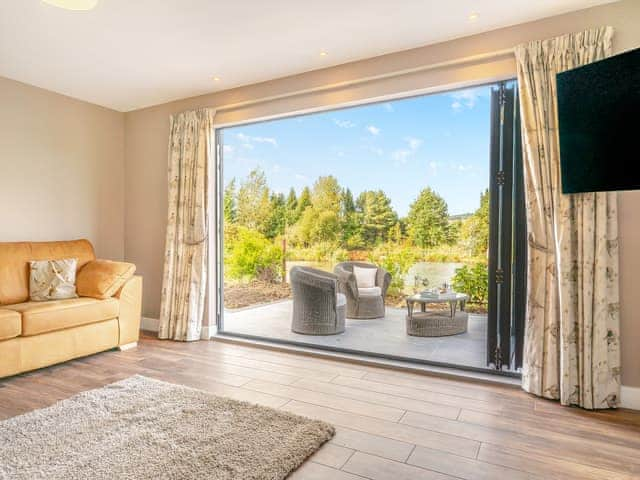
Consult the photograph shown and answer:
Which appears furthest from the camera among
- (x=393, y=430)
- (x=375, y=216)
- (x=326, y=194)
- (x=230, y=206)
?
(x=230, y=206)

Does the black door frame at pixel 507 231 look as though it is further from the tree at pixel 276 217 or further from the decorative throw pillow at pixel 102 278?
the decorative throw pillow at pixel 102 278

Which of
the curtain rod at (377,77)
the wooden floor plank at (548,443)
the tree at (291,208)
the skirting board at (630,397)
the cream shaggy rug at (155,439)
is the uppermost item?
the curtain rod at (377,77)

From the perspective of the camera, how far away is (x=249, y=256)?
18.2 feet

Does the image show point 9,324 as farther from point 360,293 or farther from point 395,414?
point 360,293

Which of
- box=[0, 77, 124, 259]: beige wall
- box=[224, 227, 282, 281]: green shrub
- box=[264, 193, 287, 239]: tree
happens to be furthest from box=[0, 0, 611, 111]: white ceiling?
box=[224, 227, 282, 281]: green shrub

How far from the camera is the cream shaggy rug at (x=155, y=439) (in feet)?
6.20

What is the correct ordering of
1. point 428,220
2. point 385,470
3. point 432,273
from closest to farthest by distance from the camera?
point 385,470, point 432,273, point 428,220

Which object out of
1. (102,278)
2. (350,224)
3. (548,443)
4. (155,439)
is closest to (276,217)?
(350,224)

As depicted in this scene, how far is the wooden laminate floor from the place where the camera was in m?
1.95

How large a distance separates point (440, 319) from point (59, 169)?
4.60 meters

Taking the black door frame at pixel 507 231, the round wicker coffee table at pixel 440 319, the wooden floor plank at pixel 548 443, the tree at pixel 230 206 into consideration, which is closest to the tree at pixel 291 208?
the tree at pixel 230 206

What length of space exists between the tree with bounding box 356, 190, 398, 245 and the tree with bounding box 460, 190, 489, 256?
0.89 meters

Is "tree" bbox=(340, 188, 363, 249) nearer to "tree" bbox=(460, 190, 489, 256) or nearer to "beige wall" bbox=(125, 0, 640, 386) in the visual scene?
"tree" bbox=(460, 190, 489, 256)

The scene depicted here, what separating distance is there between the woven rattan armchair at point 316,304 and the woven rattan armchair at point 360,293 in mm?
497
